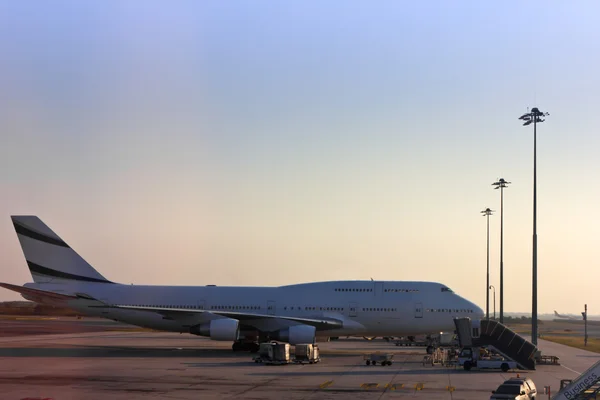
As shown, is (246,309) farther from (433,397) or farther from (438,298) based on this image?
(433,397)

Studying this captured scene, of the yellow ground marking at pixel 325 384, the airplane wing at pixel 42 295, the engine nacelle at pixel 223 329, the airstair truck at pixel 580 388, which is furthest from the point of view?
the airplane wing at pixel 42 295

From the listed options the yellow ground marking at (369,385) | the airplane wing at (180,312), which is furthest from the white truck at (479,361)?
the yellow ground marking at (369,385)

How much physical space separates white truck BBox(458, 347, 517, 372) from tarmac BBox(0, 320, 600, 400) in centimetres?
66

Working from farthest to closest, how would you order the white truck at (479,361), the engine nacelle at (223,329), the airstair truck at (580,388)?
the engine nacelle at (223,329), the white truck at (479,361), the airstair truck at (580,388)

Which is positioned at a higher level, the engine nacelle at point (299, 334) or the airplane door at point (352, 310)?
the airplane door at point (352, 310)

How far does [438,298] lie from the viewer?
5075cm

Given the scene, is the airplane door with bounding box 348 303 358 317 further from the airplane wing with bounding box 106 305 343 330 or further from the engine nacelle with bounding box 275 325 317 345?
the engine nacelle with bounding box 275 325 317 345

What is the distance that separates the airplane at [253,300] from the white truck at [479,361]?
8018 millimetres

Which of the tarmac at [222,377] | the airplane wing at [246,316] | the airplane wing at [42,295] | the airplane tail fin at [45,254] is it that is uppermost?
the airplane tail fin at [45,254]

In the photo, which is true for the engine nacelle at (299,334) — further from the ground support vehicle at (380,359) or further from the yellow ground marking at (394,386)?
the yellow ground marking at (394,386)

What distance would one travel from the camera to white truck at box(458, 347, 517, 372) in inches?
1562

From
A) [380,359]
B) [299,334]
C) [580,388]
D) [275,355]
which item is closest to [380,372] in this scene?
[380,359]

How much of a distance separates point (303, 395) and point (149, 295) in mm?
26724

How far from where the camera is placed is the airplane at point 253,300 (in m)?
50.2
